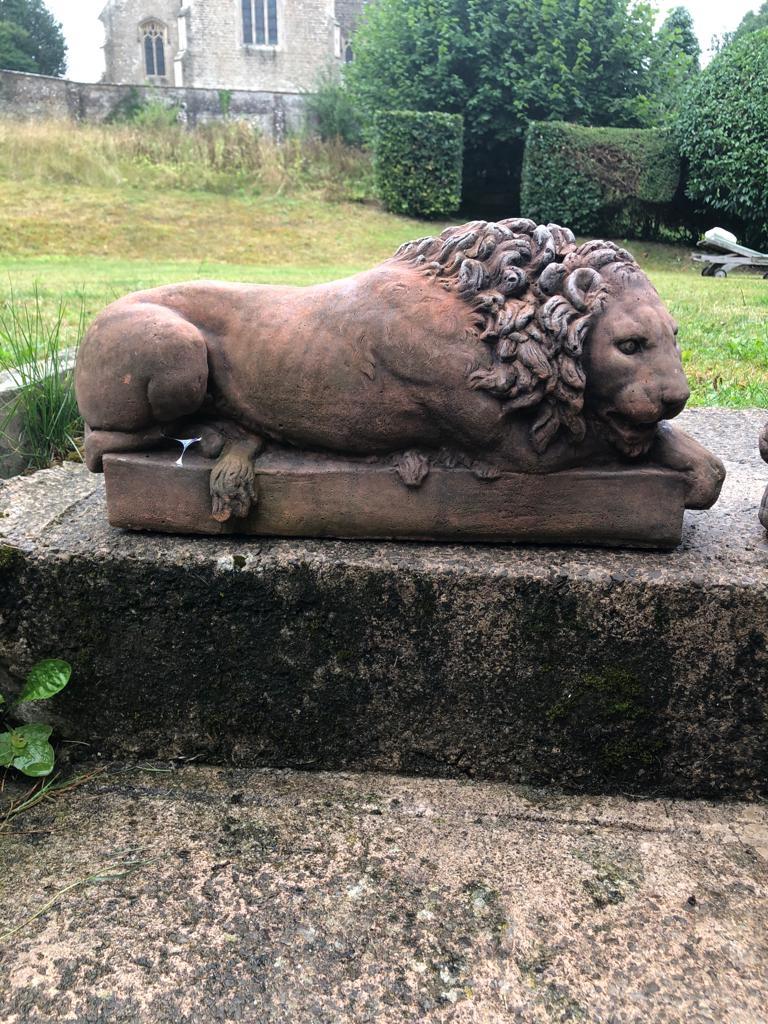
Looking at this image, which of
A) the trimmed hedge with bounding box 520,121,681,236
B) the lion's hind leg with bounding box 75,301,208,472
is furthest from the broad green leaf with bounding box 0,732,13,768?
the trimmed hedge with bounding box 520,121,681,236

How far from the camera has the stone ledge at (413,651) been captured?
190 centimetres

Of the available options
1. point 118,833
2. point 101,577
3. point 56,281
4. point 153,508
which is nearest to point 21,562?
point 101,577

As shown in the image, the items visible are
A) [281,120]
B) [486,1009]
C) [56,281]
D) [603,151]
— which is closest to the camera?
[486,1009]

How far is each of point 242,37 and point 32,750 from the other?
107 ft

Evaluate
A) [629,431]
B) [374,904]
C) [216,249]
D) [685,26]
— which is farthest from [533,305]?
[685,26]

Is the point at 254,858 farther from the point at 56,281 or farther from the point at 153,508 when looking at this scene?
the point at 56,281

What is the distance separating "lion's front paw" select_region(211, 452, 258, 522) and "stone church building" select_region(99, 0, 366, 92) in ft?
99.7

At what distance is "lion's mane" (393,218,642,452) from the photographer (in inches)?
71.1

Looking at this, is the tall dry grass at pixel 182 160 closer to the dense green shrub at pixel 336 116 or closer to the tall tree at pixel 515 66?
the dense green shrub at pixel 336 116

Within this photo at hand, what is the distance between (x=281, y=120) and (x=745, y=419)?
22.2 meters

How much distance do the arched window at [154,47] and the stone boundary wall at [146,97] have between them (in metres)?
10.5

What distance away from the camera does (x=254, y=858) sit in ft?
5.96

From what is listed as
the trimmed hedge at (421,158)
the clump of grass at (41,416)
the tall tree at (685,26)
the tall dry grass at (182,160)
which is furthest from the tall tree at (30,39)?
the clump of grass at (41,416)

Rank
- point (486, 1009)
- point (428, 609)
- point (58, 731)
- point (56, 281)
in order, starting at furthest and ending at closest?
point (56, 281) → point (58, 731) → point (428, 609) → point (486, 1009)
